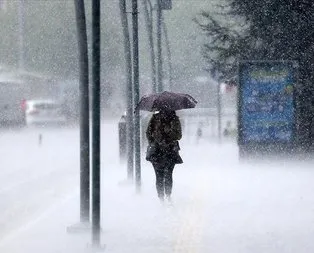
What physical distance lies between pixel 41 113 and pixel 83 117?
3878 centimetres

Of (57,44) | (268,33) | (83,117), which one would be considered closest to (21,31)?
(57,44)

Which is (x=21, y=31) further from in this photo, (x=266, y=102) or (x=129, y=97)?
(x=129, y=97)

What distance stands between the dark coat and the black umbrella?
131mm

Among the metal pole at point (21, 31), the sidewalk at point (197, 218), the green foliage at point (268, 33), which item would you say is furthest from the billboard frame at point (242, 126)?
the metal pole at point (21, 31)

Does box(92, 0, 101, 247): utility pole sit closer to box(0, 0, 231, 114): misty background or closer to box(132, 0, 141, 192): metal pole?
box(132, 0, 141, 192): metal pole

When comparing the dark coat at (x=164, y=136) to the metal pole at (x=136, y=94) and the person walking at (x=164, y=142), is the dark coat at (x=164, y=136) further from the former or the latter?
the metal pole at (x=136, y=94)

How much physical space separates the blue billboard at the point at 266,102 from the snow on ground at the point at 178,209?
2.36ft

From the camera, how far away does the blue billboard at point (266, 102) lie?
22906 mm

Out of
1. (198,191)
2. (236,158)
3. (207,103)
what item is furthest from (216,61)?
(207,103)

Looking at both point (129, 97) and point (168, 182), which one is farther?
point (129, 97)

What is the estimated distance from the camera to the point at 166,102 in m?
15.0

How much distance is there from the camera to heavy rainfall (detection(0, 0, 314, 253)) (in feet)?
37.9

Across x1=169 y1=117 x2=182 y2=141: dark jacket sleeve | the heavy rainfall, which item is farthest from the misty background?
x1=169 y1=117 x2=182 y2=141: dark jacket sleeve

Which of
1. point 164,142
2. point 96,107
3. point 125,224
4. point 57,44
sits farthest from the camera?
point 57,44
